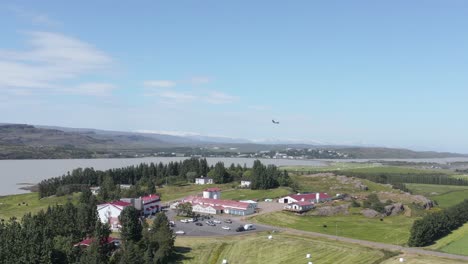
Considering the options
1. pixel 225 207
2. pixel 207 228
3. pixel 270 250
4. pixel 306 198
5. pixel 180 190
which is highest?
pixel 306 198

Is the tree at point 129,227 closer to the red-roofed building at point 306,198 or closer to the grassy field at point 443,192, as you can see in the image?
the red-roofed building at point 306,198

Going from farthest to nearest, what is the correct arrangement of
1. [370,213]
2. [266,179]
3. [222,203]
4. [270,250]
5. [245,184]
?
[245,184]
[266,179]
[222,203]
[370,213]
[270,250]

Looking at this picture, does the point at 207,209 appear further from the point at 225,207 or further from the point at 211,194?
the point at 211,194

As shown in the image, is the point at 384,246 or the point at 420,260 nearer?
the point at 420,260

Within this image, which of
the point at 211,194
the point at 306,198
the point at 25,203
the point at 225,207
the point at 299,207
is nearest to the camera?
the point at 299,207

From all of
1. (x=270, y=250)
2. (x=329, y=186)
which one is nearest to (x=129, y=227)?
(x=270, y=250)

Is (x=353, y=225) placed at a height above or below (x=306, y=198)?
below

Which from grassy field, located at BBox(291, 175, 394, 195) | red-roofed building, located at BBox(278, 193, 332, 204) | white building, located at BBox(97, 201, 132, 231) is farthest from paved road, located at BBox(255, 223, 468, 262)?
grassy field, located at BBox(291, 175, 394, 195)
